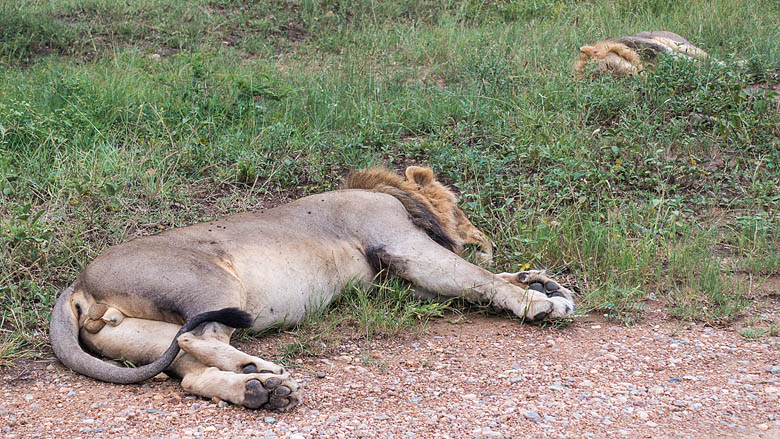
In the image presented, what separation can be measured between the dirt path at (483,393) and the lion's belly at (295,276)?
184 millimetres

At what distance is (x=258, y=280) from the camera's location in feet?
13.0

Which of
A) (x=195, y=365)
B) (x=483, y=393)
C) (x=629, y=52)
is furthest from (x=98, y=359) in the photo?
(x=629, y=52)

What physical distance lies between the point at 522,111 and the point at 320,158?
5.15 feet

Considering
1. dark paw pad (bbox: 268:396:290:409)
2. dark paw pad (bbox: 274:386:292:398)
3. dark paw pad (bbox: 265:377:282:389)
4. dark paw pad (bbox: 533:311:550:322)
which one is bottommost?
dark paw pad (bbox: 533:311:550:322)

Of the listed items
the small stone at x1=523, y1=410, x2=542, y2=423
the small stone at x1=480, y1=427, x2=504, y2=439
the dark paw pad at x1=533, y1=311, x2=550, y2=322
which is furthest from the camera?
the dark paw pad at x1=533, y1=311, x2=550, y2=322

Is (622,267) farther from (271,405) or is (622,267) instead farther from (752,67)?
(752,67)

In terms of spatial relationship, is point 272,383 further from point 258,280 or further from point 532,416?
point 532,416

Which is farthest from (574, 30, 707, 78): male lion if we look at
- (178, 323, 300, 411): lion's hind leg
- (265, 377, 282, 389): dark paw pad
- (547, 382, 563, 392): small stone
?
(265, 377, 282, 389): dark paw pad

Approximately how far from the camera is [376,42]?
8047mm

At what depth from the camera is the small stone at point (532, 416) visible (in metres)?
3.10

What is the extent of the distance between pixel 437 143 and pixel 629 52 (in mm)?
2253

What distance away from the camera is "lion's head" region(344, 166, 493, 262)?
15.4 feet

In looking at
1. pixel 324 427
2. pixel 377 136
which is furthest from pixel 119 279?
pixel 377 136

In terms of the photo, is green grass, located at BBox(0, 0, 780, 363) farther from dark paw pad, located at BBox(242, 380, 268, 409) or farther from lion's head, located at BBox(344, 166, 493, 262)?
dark paw pad, located at BBox(242, 380, 268, 409)
